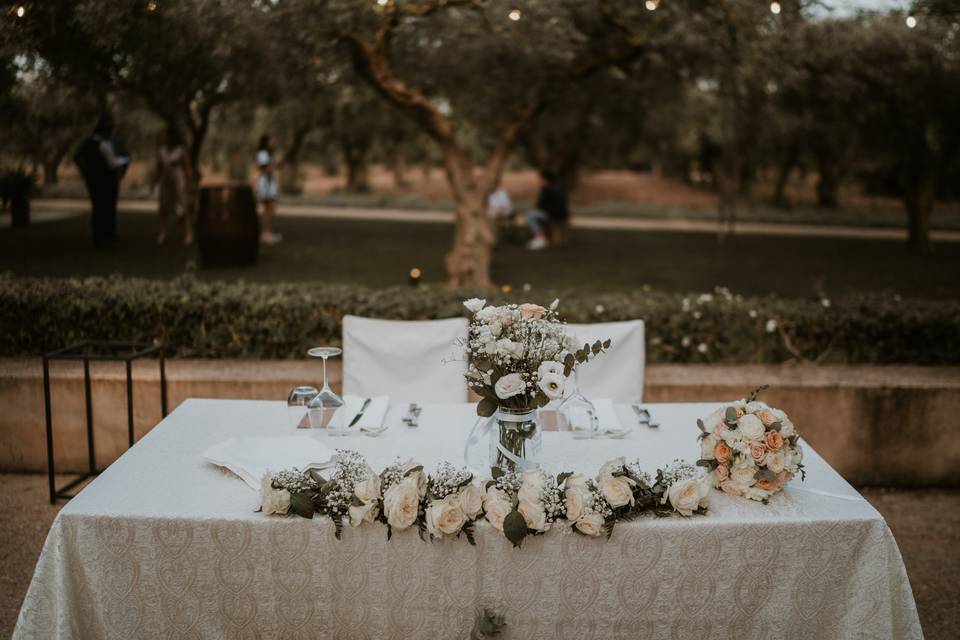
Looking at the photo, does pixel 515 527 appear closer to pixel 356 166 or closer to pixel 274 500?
pixel 274 500

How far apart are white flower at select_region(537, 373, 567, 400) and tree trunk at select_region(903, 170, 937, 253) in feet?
46.7

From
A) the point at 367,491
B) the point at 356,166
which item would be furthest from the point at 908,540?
the point at 356,166

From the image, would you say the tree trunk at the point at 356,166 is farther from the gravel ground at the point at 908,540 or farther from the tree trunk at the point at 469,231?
the gravel ground at the point at 908,540

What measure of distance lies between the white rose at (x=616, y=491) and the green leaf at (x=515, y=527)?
23cm

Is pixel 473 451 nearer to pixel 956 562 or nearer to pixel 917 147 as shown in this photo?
pixel 956 562

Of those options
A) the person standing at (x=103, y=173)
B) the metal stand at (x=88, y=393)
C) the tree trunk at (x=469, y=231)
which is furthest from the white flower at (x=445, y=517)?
the person standing at (x=103, y=173)

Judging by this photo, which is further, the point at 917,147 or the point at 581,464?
the point at 917,147

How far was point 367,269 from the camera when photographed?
11875 mm

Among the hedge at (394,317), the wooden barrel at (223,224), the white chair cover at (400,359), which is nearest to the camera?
the white chair cover at (400,359)

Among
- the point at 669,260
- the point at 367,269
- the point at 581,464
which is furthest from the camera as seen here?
the point at 669,260

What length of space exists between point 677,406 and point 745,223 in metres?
19.2

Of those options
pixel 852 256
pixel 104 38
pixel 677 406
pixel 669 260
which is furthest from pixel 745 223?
pixel 677 406

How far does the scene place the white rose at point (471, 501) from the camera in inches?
93.1

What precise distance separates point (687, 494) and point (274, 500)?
1.13 metres
